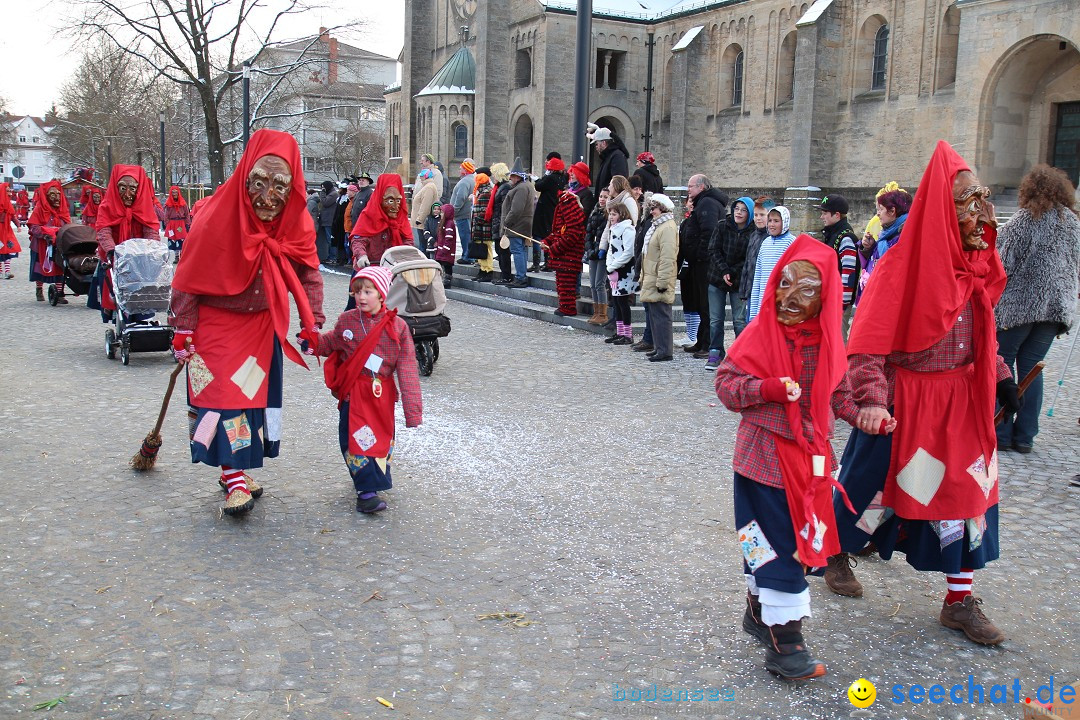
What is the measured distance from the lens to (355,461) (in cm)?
571

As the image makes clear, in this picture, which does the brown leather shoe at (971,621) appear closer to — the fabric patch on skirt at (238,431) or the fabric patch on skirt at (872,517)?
the fabric patch on skirt at (872,517)

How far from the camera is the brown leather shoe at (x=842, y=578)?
467 centimetres

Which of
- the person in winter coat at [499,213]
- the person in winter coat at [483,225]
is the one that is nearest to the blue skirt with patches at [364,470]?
the person in winter coat at [499,213]

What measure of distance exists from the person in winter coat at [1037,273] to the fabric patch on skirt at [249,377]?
5563mm

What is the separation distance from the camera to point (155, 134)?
2431 inches

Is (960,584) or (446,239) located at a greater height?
(446,239)

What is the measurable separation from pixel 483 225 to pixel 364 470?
38.9ft

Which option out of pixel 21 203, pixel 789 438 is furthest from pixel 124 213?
pixel 21 203

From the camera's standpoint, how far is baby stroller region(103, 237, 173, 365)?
10.3 m

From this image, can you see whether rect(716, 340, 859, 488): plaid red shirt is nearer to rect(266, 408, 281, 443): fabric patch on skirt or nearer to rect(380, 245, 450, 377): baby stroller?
rect(266, 408, 281, 443): fabric patch on skirt

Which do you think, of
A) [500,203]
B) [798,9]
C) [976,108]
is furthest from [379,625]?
[798,9]

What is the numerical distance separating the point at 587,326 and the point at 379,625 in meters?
9.57

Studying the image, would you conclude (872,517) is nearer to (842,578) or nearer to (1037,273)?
(842,578)

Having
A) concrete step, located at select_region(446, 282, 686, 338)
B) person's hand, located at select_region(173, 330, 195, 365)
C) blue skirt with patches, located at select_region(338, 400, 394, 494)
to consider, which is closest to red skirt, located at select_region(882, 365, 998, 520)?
blue skirt with patches, located at select_region(338, 400, 394, 494)
